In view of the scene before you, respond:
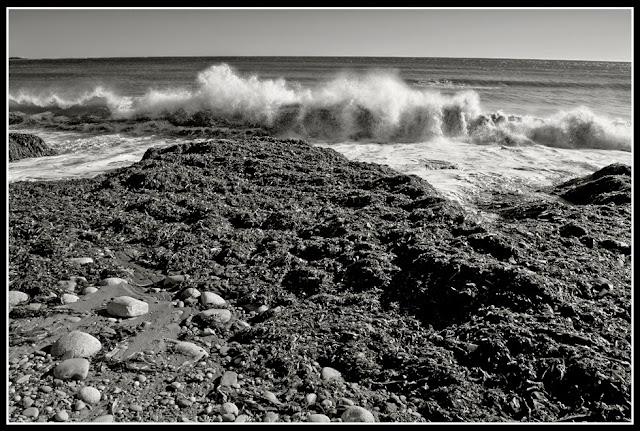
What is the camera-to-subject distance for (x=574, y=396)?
7.55 feet

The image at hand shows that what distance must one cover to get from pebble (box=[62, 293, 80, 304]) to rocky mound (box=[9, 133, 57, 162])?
5961 millimetres

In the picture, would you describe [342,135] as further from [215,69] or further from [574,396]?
[574,396]

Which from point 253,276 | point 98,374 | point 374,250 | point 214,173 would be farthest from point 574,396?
point 214,173

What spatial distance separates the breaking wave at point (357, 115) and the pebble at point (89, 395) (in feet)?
31.1

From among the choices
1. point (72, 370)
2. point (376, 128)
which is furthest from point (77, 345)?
point (376, 128)

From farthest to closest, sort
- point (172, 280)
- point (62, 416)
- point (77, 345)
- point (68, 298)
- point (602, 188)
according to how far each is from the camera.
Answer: point (602, 188)
point (172, 280)
point (68, 298)
point (77, 345)
point (62, 416)

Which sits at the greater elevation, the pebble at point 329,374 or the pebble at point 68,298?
the pebble at point 68,298

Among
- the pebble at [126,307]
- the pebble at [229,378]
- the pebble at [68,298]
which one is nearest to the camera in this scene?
the pebble at [229,378]

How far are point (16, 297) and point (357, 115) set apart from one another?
1022 cm

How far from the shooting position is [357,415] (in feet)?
7.14

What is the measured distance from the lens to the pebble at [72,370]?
2312 mm

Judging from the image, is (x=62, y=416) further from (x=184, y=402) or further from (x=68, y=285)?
(x=68, y=285)

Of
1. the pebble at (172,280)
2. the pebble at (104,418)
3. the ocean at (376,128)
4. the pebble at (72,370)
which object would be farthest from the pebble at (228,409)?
the ocean at (376,128)

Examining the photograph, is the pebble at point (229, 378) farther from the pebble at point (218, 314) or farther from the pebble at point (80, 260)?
the pebble at point (80, 260)
